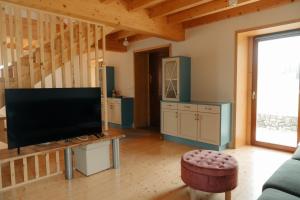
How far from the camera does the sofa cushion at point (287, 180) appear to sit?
60.6 inches

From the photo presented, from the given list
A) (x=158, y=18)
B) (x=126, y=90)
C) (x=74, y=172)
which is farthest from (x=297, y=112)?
(x=126, y=90)

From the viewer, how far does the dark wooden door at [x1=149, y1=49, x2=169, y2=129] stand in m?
6.02

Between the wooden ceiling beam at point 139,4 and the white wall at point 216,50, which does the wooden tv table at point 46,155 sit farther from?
the white wall at point 216,50

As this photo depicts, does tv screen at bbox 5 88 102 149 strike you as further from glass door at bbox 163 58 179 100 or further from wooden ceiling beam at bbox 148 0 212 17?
glass door at bbox 163 58 179 100

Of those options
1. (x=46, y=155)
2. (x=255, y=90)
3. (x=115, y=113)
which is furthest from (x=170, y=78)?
(x=46, y=155)

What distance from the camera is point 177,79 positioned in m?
4.46

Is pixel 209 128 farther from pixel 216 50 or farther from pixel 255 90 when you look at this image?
pixel 216 50

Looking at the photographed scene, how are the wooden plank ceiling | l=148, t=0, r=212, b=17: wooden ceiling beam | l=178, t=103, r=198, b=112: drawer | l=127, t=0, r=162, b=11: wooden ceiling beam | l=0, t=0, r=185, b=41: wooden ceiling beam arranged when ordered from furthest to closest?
l=178, t=103, r=198, b=112: drawer → l=148, t=0, r=212, b=17: wooden ceiling beam → l=127, t=0, r=162, b=11: wooden ceiling beam → the wooden plank ceiling → l=0, t=0, r=185, b=41: wooden ceiling beam

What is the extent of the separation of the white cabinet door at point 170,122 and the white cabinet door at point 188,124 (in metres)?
0.11

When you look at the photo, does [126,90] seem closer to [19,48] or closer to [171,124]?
[171,124]

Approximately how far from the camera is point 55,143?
275 cm

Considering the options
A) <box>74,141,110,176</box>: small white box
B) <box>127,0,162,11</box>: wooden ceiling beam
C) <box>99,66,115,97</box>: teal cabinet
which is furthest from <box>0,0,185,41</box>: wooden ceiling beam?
<box>99,66,115,97</box>: teal cabinet

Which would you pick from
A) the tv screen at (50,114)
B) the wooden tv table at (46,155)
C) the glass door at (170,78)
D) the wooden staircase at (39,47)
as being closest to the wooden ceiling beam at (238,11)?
the glass door at (170,78)

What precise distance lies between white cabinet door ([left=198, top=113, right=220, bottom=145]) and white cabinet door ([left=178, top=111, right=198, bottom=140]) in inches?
4.3
